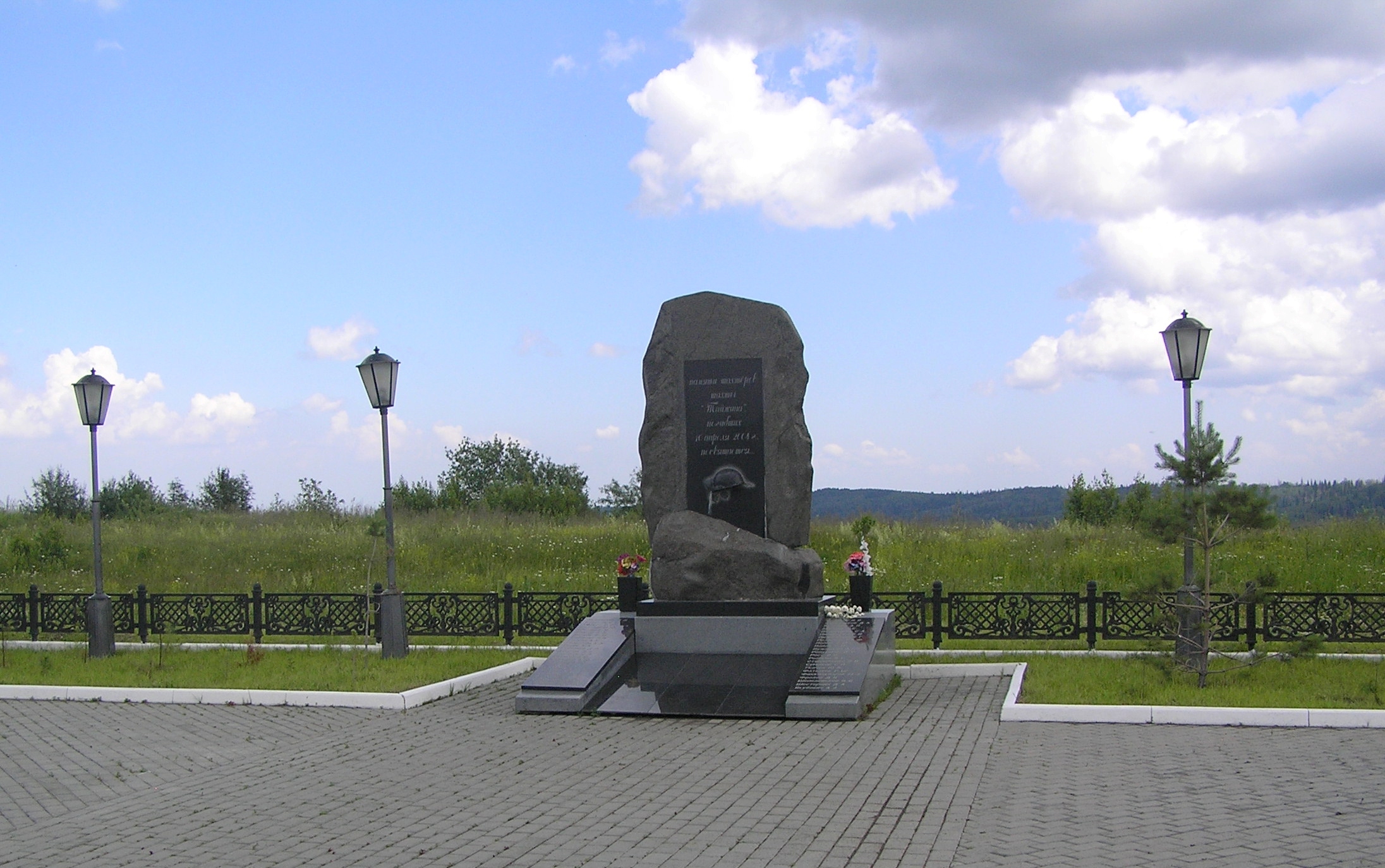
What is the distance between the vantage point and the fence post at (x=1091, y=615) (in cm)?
1377

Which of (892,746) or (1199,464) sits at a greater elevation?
(1199,464)

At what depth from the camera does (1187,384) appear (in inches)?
440

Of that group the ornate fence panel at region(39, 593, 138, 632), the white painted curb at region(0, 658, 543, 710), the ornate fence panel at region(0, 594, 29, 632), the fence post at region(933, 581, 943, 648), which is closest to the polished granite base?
the white painted curb at region(0, 658, 543, 710)

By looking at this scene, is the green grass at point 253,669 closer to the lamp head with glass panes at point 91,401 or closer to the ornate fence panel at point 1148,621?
the lamp head with glass panes at point 91,401

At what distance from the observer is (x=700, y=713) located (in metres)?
10.0

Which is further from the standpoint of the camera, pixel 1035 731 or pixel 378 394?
pixel 378 394

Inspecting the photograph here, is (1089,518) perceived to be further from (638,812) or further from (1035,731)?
(638,812)

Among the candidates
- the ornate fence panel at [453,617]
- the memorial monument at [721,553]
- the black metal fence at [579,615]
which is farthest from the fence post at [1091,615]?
the ornate fence panel at [453,617]

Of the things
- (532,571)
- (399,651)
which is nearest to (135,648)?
Answer: (399,651)

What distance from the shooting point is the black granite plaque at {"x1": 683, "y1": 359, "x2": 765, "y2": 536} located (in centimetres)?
1193

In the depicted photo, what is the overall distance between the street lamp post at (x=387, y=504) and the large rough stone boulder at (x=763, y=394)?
3.53 m

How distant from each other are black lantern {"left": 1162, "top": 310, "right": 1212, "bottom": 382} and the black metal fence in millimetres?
2318

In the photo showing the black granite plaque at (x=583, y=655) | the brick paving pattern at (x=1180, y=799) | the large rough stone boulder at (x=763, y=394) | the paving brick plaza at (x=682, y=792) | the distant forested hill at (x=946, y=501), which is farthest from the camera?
the distant forested hill at (x=946, y=501)

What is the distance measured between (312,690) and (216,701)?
3.12 ft
